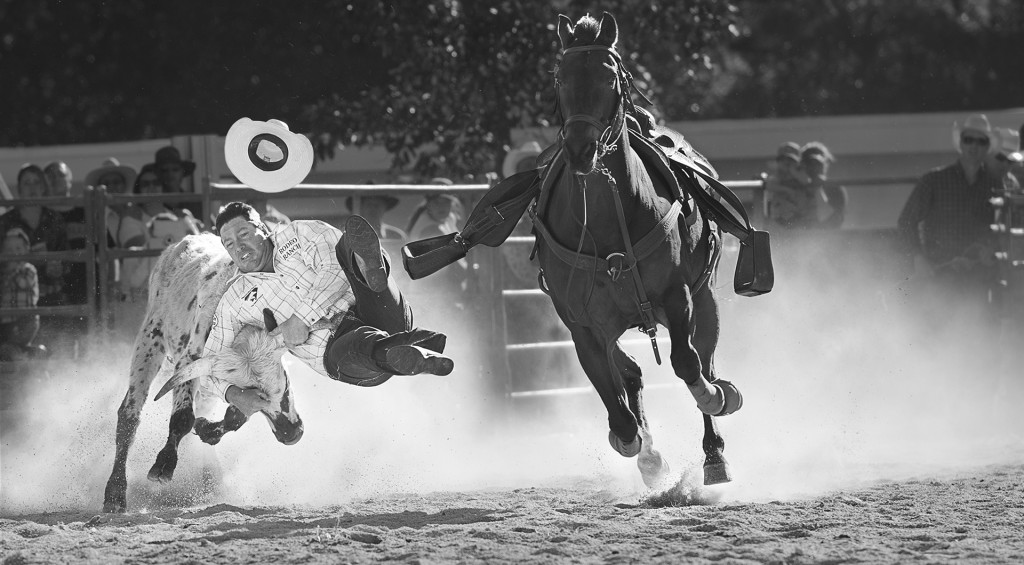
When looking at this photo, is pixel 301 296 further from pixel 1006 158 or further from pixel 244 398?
pixel 1006 158

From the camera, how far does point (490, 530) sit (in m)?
5.33

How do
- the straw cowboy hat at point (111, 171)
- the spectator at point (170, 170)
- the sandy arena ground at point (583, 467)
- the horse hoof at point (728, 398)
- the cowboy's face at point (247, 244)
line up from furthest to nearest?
1. the straw cowboy hat at point (111, 171)
2. the spectator at point (170, 170)
3. the cowboy's face at point (247, 244)
4. the horse hoof at point (728, 398)
5. the sandy arena ground at point (583, 467)

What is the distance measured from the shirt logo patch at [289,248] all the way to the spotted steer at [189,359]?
0.31m

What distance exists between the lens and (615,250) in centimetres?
584

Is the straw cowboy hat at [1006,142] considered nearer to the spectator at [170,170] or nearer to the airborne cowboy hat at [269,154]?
the airborne cowboy hat at [269,154]

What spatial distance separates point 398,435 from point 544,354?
141cm

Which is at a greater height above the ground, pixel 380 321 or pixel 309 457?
pixel 380 321

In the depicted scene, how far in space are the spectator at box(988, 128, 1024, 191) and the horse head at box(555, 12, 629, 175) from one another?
538cm

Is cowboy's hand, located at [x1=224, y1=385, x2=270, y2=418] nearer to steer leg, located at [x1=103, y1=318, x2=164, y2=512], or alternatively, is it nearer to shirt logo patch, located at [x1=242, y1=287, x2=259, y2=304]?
shirt logo patch, located at [x1=242, y1=287, x2=259, y2=304]

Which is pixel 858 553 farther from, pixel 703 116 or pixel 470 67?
pixel 703 116

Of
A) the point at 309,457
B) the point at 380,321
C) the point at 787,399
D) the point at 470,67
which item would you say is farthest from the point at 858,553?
the point at 470,67

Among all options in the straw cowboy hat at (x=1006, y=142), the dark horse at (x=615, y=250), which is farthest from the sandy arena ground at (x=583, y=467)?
the straw cowboy hat at (x=1006, y=142)

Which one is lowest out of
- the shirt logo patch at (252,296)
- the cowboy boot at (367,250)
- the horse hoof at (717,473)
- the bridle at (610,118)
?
the horse hoof at (717,473)

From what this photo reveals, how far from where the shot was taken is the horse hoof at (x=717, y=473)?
20.5 ft
